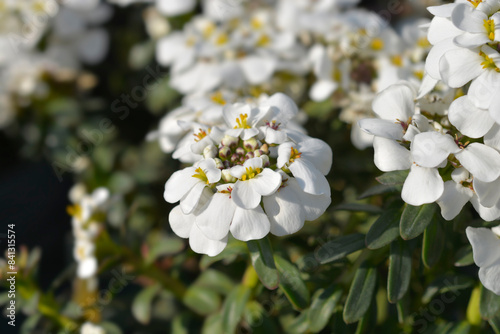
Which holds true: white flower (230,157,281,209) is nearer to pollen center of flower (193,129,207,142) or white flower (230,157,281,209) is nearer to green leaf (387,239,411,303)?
pollen center of flower (193,129,207,142)

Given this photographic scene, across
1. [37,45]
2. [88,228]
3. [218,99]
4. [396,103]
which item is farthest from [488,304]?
[37,45]

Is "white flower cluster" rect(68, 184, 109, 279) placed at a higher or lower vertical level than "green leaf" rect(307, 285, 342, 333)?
lower

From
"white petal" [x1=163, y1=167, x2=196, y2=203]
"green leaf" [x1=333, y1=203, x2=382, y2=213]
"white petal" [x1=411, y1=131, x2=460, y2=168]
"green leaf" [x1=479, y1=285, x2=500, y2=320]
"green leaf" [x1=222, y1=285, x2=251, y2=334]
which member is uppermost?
"white petal" [x1=411, y1=131, x2=460, y2=168]

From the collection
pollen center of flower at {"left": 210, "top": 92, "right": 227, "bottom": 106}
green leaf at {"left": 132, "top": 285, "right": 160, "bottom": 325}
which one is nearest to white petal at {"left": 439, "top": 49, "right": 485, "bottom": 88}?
pollen center of flower at {"left": 210, "top": 92, "right": 227, "bottom": 106}

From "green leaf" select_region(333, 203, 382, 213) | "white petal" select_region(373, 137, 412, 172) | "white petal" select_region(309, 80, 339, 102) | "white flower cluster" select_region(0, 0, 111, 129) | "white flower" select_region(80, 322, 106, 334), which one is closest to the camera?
"white petal" select_region(373, 137, 412, 172)

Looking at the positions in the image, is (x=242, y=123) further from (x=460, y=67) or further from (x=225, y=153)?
(x=460, y=67)

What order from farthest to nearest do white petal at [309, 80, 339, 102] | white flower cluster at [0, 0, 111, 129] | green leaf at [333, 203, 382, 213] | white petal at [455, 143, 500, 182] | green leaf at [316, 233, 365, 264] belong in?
white flower cluster at [0, 0, 111, 129]
white petal at [309, 80, 339, 102]
green leaf at [333, 203, 382, 213]
green leaf at [316, 233, 365, 264]
white petal at [455, 143, 500, 182]

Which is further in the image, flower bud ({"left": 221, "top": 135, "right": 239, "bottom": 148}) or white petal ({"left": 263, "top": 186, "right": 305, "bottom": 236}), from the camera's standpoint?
flower bud ({"left": 221, "top": 135, "right": 239, "bottom": 148})

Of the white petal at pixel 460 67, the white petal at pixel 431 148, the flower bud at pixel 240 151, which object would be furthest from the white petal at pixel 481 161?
the flower bud at pixel 240 151
